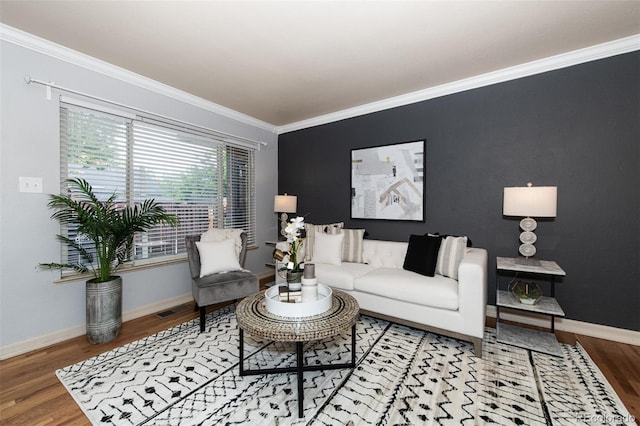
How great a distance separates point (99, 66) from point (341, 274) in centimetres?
328

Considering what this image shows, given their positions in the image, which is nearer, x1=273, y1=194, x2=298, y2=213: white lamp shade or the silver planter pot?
the silver planter pot

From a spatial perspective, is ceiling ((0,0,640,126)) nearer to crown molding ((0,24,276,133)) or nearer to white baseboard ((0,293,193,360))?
crown molding ((0,24,276,133))

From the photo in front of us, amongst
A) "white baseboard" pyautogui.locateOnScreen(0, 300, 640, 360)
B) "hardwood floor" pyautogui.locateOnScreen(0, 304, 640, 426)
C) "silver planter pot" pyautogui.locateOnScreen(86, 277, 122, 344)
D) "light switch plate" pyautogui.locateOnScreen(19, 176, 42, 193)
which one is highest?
"light switch plate" pyautogui.locateOnScreen(19, 176, 42, 193)

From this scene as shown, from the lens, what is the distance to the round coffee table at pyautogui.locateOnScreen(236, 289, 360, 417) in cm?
160

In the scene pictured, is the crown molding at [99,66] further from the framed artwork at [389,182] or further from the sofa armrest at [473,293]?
the sofa armrest at [473,293]

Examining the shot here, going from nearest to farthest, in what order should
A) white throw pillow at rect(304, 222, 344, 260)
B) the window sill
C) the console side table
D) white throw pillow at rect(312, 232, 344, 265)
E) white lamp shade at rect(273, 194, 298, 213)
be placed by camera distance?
the console side table, the window sill, white throw pillow at rect(312, 232, 344, 265), white throw pillow at rect(304, 222, 344, 260), white lamp shade at rect(273, 194, 298, 213)

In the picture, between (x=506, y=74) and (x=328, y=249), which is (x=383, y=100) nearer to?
(x=506, y=74)

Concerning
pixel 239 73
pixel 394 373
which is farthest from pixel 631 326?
pixel 239 73

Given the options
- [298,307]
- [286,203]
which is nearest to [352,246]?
[286,203]

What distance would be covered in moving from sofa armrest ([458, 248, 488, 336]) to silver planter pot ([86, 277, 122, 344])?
123 inches

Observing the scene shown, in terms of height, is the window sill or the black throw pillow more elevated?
the black throw pillow

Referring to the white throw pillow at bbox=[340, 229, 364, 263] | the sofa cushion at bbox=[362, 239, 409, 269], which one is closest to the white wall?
the white throw pillow at bbox=[340, 229, 364, 263]

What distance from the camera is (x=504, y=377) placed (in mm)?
1932

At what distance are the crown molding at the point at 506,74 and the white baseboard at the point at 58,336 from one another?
351 centimetres
